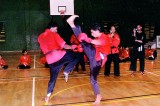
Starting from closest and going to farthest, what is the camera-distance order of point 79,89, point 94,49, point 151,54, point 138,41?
point 94,49 → point 79,89 → point 138,41 → point 151,54

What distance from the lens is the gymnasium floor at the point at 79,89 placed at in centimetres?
615

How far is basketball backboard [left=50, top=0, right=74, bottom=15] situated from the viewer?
15.3 metres

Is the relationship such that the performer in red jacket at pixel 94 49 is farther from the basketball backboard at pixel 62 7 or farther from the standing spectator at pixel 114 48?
the basketball backboard at pixel 62 7

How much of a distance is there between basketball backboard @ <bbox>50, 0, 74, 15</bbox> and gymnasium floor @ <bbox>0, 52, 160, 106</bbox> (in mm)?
5927

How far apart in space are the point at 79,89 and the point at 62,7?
8.78m

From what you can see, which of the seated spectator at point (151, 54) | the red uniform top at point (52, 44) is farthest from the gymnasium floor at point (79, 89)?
the seated spectator at point (151, 54)

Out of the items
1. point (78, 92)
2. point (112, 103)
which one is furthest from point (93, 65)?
point (78, 92)

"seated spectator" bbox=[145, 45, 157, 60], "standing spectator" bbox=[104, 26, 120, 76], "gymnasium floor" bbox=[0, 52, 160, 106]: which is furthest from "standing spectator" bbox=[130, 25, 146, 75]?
"seated spectator" bbox=[145, 45, 157, 60]

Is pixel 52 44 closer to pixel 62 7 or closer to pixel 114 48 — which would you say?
pixel 114 48

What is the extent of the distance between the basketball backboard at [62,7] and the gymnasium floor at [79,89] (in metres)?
5.93

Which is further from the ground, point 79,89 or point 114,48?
point 114,48

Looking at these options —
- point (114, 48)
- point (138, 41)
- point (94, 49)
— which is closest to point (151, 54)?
point (138, 41)

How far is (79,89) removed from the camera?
7.42 m

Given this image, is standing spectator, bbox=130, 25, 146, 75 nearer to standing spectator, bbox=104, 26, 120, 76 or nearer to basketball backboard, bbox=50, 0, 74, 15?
standing spectator, bbox=104, 26, 120, 76
